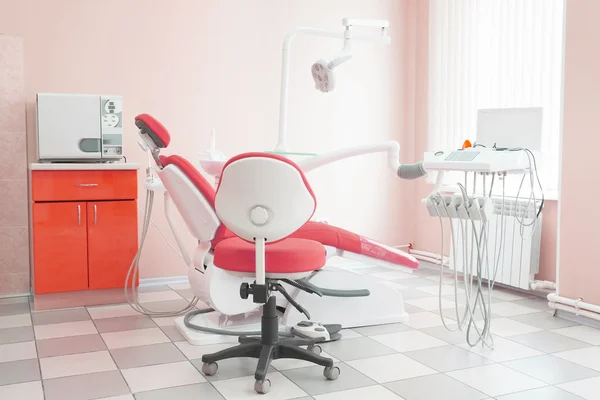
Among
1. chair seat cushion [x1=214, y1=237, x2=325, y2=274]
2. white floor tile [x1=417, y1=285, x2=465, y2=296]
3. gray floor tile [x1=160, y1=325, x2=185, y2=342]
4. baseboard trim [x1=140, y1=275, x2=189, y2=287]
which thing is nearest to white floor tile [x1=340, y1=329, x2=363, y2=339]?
chair seat cushion [x1=214, y1=237, x2=325, y2=274]

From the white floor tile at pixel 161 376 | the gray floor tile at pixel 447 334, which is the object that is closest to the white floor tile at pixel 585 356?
the gray floor tile at pixel 447 334

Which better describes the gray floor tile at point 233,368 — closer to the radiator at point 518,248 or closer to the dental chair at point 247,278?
the dental chair at point 247,278

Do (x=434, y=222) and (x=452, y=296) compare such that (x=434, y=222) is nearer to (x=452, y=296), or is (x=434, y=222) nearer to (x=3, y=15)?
(x=452, y=296)

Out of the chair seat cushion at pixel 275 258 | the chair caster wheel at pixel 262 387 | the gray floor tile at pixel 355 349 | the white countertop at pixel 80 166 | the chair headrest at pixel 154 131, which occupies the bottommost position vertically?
the gray floor tile at pixel 355 349

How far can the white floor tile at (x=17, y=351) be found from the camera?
10.2 ft

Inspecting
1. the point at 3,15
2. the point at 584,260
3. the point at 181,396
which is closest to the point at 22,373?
the point at 181,396

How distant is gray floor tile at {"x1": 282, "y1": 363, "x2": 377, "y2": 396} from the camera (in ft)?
8.91

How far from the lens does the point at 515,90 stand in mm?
4750

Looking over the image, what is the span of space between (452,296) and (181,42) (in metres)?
2.71

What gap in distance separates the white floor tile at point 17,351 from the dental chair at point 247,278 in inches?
29.8

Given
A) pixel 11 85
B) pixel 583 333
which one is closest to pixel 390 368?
pixel 583 333

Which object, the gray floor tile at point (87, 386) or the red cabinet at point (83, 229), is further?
the red cabinet at point (83, 229)

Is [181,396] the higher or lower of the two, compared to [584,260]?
lower

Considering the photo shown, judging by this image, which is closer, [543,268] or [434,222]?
[543,268]
